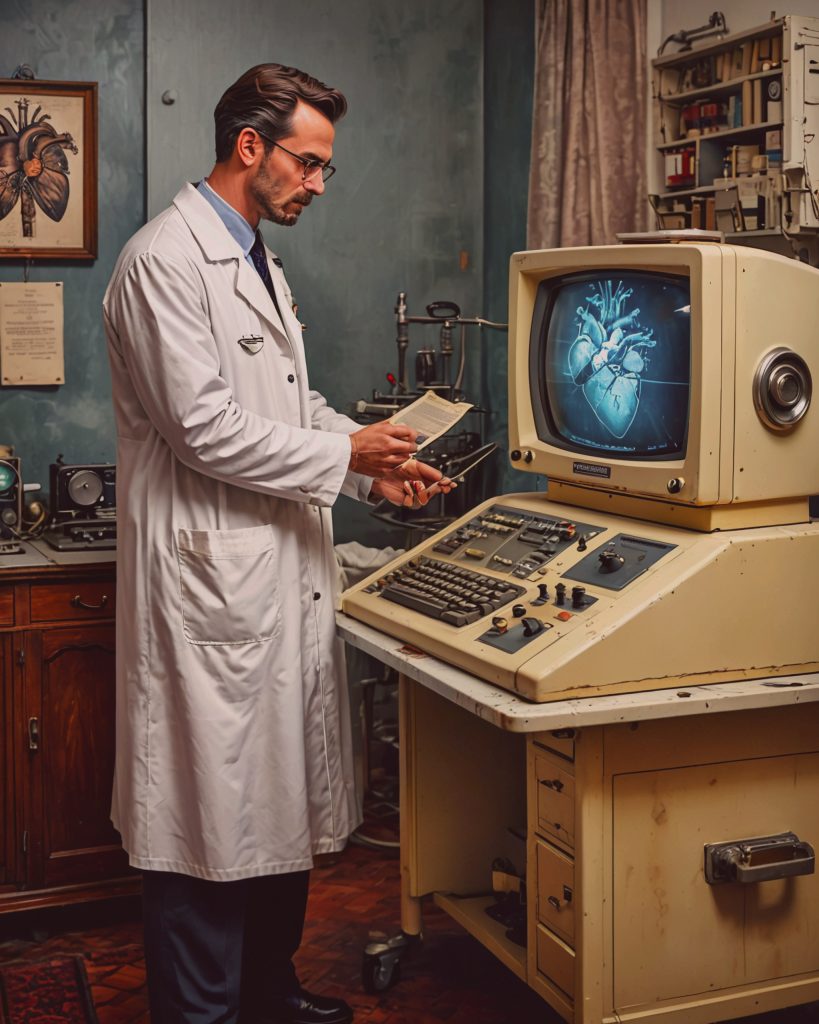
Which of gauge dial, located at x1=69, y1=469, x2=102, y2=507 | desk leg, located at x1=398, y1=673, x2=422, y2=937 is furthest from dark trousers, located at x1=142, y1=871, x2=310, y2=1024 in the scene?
gauge dial, located at x1=69, y1=469, x2=102, y2=507

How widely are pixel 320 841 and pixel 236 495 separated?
66 centimetres

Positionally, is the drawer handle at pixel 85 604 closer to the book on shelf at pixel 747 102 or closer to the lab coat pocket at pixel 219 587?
the lab coat pocket at pixel 219 587

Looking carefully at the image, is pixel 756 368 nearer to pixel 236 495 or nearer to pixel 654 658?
pixel 654 658

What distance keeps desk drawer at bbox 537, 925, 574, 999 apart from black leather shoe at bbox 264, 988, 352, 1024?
1.82ft

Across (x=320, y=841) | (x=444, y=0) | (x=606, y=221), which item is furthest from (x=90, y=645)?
(x=444, y=0)

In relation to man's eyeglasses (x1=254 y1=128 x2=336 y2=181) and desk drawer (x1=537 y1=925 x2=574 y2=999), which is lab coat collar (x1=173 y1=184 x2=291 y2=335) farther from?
desk drawer (x1=537 y1=925 x2=574 y2=999)

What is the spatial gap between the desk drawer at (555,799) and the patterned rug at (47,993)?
3.69ft

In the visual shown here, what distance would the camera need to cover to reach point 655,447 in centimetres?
207

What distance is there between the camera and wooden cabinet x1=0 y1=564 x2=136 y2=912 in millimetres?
2900

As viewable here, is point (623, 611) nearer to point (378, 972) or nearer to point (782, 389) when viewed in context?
point (782, 389)

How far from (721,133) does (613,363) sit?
3.61 ft

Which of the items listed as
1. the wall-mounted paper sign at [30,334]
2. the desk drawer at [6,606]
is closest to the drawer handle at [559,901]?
the desk drawer at [6,606]

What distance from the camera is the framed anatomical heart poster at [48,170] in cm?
346

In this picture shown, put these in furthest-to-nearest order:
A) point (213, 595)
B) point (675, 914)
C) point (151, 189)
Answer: point (151, 189) < point (213, 595) < point (675, 914)
